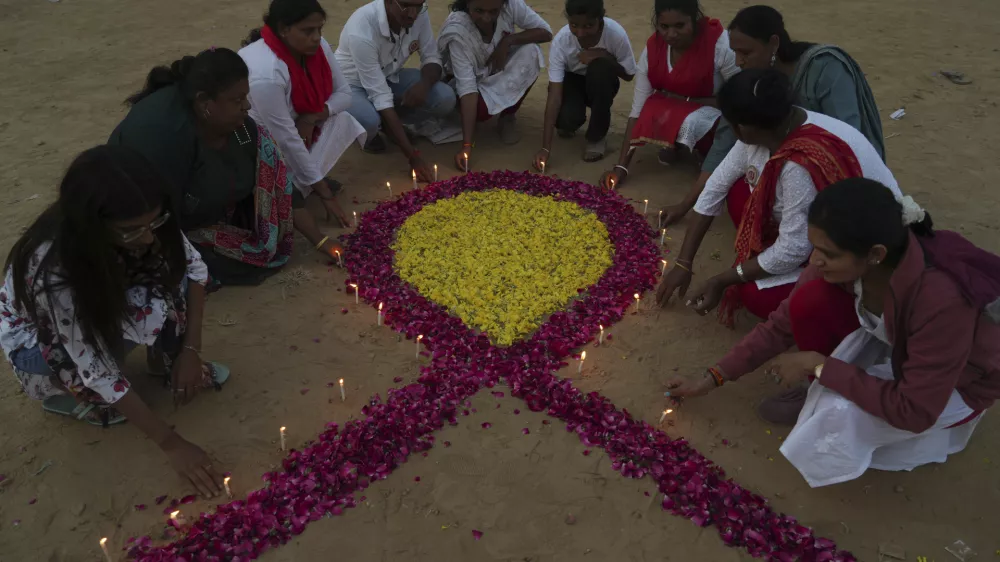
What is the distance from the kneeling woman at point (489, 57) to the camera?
6.02 metres

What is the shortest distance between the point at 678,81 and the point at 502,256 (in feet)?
6.98

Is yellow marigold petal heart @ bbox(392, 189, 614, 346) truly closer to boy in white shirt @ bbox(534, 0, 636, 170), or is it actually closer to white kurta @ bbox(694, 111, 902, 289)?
boy in white shirt @ bbox(534, 0, 636, 170)

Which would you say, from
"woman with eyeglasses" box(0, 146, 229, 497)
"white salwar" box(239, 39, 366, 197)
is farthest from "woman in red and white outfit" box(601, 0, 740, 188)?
"woman with eyeglasses" box(0, 146, 229, 497)

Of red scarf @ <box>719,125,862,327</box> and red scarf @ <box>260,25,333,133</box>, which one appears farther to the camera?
red scarf @ <box>260,25,333,133</box>

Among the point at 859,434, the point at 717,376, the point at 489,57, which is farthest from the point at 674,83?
the point at 859,434

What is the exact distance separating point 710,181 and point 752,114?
0.65 meters

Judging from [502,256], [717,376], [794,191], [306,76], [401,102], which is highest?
[306,76]

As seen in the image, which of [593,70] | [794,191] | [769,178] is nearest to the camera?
[794,191]

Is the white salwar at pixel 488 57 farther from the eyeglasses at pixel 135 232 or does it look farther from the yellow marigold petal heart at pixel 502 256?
the eyeglasses at pixel 135 232

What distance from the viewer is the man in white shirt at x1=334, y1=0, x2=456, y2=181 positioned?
565cm

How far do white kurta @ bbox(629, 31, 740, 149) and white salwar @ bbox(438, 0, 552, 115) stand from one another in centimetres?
114

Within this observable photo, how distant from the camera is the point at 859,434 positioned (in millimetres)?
2902

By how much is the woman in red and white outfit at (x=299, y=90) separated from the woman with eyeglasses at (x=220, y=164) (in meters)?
0.12

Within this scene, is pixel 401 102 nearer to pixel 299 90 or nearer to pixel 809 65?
pixel 299 90
